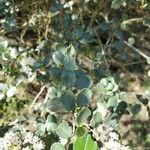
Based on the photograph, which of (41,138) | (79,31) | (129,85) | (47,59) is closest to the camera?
(41,138)

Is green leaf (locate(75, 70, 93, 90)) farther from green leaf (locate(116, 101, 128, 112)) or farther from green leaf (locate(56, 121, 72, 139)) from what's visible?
green leaf (locate(116, 101, 128, 112))

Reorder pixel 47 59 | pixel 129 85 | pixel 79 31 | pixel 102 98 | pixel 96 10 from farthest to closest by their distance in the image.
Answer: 1. pixel 129 85
2. pixel 96 10
3. pixel 79 31
4. pixel 47 59
5. pixel 102 98

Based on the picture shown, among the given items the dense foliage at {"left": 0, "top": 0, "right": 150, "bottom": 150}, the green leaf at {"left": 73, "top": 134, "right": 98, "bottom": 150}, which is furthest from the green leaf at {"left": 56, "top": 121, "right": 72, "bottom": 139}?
the green leaf at {"left": 73, "top": 134, "right": 98, "bottom": 150}

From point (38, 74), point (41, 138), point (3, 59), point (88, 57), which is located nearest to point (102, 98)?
point (41, 138)

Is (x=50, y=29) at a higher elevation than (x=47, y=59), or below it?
below

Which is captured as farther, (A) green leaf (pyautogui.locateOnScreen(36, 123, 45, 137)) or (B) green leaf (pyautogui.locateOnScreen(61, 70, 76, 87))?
(A) green leaf (pyautogui.locateOnScreen(36, 123, 45, 137))

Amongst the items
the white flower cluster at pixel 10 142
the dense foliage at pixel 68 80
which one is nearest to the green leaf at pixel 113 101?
the dense foliage at pixel 68 80

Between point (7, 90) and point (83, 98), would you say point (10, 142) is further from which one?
point (7, 90)

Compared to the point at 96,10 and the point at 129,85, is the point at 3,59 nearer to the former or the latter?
the point at 96,10
